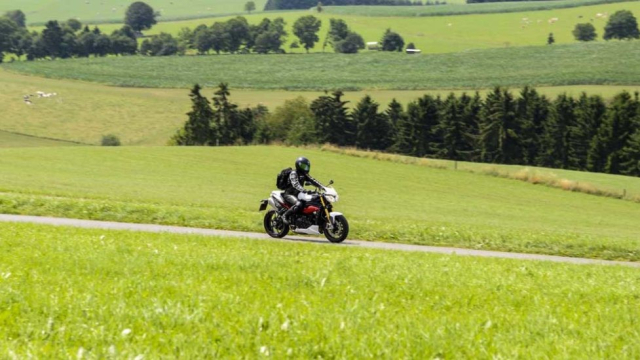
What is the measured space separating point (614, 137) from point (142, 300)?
10186 cm

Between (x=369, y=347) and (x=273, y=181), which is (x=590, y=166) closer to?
(x=273, y=181)

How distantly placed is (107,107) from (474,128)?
195ft

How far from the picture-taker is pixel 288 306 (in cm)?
1135

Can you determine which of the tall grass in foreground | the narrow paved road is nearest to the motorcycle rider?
the narrow paved road

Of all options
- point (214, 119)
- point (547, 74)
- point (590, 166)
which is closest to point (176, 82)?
point (214, 119)

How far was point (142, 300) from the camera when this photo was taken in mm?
11109

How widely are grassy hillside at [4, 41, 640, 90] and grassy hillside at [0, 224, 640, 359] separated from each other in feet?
454

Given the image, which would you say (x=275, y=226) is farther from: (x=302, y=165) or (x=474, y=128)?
(x=474, y=128)

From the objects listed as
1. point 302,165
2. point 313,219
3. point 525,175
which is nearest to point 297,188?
point 302,165

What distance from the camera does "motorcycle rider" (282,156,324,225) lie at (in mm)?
24980

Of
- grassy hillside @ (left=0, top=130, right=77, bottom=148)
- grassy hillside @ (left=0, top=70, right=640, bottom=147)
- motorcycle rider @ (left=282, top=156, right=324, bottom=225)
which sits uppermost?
motorcycle rider @ (left=282, top=156, right=324, bottom=225)

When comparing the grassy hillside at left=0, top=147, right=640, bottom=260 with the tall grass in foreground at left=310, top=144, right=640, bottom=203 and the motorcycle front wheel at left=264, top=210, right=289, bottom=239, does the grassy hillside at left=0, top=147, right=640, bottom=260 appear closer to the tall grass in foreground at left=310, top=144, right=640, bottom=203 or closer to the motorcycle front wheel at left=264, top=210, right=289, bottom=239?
the tall grass in foreground at left=310, top=144, right=640, bottom=203

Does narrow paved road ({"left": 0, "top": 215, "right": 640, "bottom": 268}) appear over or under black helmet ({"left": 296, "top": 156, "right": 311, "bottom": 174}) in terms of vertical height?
under

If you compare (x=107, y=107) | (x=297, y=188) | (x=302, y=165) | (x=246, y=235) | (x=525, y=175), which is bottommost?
(x=107, y=107)
